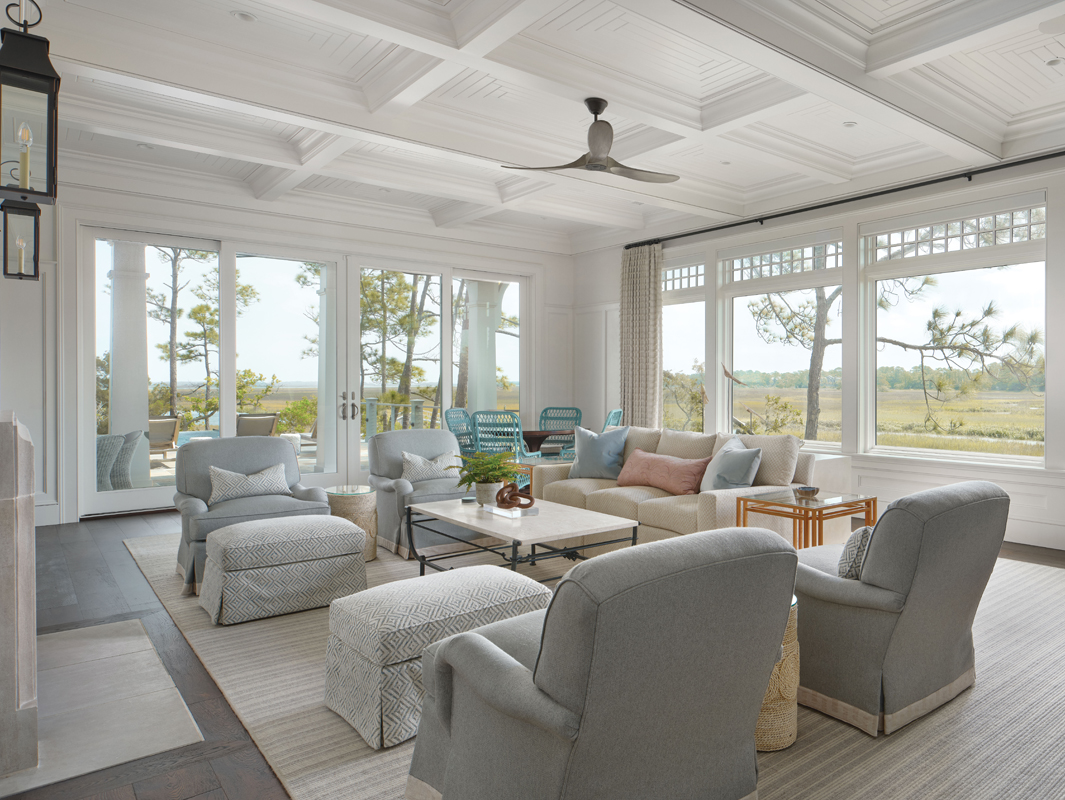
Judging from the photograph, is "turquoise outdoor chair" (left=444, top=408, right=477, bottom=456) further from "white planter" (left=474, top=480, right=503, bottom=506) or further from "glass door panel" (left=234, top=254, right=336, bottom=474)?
"white planter" (left=474, top=480, right=503, bottom=506)

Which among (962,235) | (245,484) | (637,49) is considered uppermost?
(637,49)

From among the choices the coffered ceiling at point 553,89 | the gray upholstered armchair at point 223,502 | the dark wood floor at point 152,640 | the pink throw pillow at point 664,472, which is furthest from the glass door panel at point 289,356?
the pink throw pillow at point 664,472

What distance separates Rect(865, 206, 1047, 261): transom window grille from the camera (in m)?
5.23

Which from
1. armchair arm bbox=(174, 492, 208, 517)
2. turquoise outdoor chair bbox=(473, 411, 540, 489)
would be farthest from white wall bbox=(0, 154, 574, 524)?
armchair arm bbox=(174, 492, 208, 517)

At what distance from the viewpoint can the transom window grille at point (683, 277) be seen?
7.64 meters

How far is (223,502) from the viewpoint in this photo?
4.23 meters

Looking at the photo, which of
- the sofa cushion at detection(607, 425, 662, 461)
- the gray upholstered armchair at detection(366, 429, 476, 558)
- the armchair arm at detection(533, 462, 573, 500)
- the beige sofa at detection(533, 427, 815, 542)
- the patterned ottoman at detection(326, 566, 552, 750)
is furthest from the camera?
the armchair arm at detection(533, 462, 573, 500)

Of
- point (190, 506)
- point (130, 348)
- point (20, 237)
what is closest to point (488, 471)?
point (190, 506)

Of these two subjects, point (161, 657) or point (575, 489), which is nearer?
point (161, 657)

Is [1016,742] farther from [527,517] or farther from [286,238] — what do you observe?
[286,238]

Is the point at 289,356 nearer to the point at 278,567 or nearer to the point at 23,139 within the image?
the point at 278,567

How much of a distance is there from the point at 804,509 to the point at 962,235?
3.37 m

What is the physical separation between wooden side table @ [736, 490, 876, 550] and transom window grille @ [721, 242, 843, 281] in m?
3.19

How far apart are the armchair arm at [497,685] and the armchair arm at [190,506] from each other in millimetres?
2731
